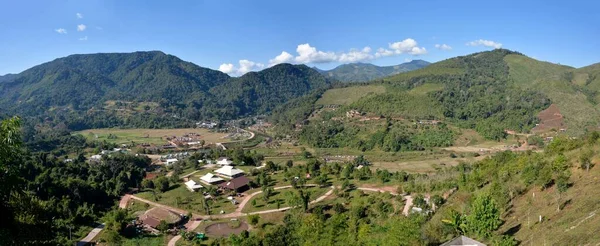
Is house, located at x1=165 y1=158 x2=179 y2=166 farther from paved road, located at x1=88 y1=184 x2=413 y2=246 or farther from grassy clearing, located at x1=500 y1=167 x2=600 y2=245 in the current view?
grassy clearing, located at x1=500 y1=167 x2=600 y2=245

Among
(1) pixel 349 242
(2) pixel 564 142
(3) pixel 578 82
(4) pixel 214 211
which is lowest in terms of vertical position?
(4) pixel 214 211

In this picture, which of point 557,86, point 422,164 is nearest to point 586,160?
point 422,164

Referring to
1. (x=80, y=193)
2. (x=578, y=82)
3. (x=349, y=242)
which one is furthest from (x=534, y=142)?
(x=80, y=193)

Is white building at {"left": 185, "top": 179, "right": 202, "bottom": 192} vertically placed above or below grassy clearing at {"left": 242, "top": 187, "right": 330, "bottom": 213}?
above

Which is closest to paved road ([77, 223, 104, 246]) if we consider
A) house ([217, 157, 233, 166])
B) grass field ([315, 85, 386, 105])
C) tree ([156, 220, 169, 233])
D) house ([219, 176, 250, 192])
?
tree ([156, 220, 169, 233])

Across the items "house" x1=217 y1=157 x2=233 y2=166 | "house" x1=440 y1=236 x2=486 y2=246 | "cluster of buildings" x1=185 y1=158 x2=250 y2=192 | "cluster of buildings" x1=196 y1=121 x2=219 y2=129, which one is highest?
"cluster of buildings" x1=196 y1=121 x2=219 y2=129

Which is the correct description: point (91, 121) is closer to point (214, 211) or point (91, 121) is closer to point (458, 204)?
point (214, 211)

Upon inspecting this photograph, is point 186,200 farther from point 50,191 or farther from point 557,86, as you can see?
A: point 557,86
